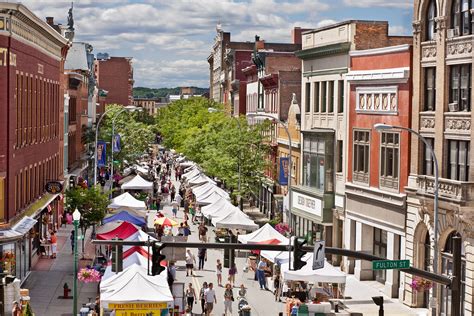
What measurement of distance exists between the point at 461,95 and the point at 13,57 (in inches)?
746

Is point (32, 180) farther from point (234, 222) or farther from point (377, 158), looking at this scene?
point (377, 158)

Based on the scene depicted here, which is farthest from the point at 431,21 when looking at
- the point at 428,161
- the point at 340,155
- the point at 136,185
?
the point at 136,185

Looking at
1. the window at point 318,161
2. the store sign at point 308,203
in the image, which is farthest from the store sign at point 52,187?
the window at point 318,161

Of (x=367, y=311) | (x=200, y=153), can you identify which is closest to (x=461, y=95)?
(x=367, y=311)

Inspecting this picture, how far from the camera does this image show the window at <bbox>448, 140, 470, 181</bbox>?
37438 mm

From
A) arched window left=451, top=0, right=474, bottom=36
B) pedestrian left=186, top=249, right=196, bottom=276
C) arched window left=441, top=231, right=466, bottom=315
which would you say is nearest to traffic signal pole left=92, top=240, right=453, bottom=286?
arched window left=441, top=231, right=466, bottom=315

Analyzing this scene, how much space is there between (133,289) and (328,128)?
27.0m

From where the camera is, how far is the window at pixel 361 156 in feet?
159

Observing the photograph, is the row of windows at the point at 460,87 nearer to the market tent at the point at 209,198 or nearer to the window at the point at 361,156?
the window at the point at 361,156

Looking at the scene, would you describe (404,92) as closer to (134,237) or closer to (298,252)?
(134,237)

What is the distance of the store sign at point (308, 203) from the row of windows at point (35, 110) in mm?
15511

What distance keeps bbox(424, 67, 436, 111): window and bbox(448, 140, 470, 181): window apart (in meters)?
2.87

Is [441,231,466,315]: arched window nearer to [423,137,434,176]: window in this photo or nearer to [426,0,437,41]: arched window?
[423,137,434,176]: window

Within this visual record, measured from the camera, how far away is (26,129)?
48062 millimetres
